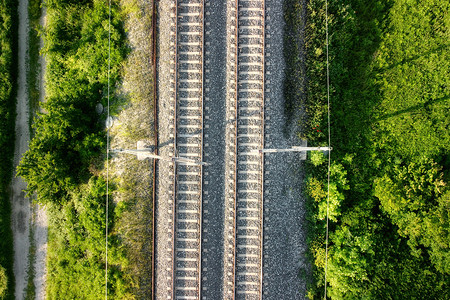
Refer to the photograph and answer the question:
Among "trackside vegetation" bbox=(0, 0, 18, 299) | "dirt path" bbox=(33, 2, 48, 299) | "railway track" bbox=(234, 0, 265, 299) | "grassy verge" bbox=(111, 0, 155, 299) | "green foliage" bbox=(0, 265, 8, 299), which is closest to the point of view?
"railway track" bbox=(234, 0, 265, 299)

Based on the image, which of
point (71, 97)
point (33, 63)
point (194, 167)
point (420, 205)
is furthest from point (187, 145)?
point (420, 205)

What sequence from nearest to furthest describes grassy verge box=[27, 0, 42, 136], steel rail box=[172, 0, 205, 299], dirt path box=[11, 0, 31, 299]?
1. steel rail box=[172, 0, 205, 299]
2. dirt path box=[11, 0, 31, 299]
3. grassy verge box=[27, 0, 42, 136]

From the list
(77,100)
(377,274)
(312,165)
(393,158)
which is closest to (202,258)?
(312,165)

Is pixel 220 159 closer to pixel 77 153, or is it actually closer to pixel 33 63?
pixel 77 153

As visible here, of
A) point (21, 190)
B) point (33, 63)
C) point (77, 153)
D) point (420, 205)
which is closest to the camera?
point (420, 205)

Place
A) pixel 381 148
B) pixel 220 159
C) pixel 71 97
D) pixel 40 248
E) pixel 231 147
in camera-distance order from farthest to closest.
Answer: pixel 40 248 → pixel 381 148 → pixel 71 97 → pixel 220 159 → pixel 231 147

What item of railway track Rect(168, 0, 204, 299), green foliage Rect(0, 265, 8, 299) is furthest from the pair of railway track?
green foliage Rect(0, 265, 8, 299)

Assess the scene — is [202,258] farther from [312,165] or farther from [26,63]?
[26,63]

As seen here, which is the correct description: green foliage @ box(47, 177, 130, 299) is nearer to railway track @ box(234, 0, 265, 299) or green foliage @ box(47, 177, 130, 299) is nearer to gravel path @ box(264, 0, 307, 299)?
railway track @ box(234, 0, 265, 299)
